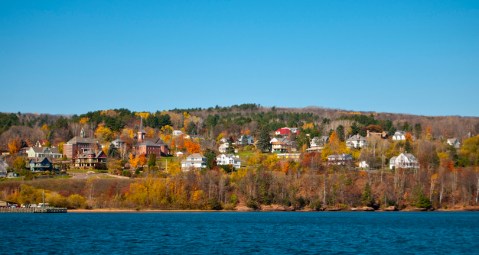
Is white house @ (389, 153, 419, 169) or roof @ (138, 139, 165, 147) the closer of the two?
white house @ (389, 153, 419, 169)

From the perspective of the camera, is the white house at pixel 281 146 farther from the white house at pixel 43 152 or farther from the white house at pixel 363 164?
the white house at pixel 43 152

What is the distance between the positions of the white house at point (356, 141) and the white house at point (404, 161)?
84.5 feet

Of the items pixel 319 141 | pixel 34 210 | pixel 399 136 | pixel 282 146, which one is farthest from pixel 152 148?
pixel 399 136

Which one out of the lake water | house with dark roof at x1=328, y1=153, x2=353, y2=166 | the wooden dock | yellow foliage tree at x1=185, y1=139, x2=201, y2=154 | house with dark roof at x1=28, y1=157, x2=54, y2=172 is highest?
yellow foliage tree at x1=185, y1=139, x2=201, y2=154

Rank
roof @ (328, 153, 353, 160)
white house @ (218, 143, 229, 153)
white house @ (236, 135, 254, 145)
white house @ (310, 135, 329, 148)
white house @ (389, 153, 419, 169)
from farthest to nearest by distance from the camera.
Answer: white house @ (236, 135, 254, 145), white house @ (218, 143, 229, 153), white house @ (310, 135, 329, 148), roof @ (328, 153, 353, 160), white house @ (389, 153, 419, 169)

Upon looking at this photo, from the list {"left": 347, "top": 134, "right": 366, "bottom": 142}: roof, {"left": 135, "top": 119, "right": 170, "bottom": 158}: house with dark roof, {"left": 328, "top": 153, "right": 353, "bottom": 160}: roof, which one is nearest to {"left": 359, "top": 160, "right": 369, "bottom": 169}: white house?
{"left": 328, "top": 153, "right": 353, "bottom": 160}: roof

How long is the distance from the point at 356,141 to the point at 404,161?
34.0 m

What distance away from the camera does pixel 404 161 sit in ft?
460

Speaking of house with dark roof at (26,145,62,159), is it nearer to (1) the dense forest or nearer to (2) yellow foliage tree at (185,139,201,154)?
(1) the dense forest

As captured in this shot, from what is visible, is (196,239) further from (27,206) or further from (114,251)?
(27,206)

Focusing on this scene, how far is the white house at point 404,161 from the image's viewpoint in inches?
5404

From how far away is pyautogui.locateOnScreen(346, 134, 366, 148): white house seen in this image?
170875 millimetres

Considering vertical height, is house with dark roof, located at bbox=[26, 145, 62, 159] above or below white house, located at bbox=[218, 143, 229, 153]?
below

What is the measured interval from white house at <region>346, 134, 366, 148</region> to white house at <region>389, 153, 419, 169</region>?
25.8 m
